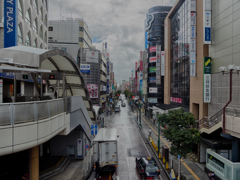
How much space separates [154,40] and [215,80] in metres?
29.7

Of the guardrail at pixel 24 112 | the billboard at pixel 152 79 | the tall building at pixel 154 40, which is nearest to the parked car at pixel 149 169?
the guardrail at pixel 24 112

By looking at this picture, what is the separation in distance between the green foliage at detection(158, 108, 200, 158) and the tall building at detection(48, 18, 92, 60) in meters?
42.0

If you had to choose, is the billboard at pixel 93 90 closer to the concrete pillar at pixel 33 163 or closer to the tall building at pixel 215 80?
the tall building at pixel 215 80

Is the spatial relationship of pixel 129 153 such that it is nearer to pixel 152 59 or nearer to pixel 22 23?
pixel 22 23

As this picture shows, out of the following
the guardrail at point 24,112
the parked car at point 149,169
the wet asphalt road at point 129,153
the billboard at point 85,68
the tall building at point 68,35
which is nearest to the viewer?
the guardrail at point 24,112

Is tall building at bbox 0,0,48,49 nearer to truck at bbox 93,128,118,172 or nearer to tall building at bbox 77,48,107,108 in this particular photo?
truck at bbox 93,128,118,172

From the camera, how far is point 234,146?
14.1 metres

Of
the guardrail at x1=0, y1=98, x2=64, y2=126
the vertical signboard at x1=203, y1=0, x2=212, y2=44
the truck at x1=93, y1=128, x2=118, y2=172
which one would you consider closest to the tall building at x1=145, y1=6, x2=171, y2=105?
the vertical signboard at x1=203, y1=0, x2=212, y2=44

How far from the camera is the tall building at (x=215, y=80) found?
45.8 feet

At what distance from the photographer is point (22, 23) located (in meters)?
20.0

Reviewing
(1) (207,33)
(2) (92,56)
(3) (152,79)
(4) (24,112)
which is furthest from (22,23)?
(3) (152,79)

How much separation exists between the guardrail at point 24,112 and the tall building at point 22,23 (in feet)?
34.9

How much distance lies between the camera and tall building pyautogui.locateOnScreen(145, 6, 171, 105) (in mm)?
46094

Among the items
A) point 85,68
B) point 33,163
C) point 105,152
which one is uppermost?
point 85,68
